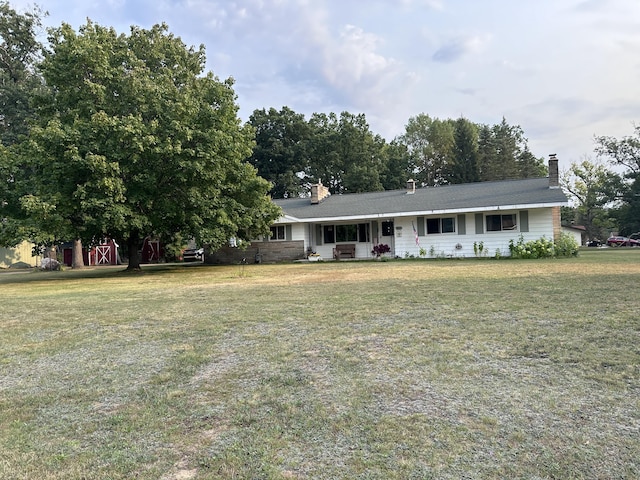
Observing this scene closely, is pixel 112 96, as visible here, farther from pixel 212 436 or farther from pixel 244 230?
pixel 212 436

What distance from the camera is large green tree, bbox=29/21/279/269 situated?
14.9 metres

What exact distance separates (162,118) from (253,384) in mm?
15393

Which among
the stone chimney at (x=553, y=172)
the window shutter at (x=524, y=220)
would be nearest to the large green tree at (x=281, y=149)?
the stone chimney at (x=553, y=172)

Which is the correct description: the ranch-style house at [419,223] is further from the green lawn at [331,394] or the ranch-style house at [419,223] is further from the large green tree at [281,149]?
the large green tree at [281,149]

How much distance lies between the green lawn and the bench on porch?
16.8 metres

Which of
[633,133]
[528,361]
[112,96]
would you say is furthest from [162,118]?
[633,133]

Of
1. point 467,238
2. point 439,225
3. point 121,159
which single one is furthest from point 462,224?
point 121,159

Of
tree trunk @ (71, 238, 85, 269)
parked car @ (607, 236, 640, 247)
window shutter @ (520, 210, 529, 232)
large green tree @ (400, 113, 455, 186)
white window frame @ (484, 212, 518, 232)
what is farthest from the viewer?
large green tree @ (400, 113, 455, 186)

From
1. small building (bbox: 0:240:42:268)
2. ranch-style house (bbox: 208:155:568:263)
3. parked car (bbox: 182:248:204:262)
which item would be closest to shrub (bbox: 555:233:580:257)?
ranch-style house (bbox: 208:155:568:263)

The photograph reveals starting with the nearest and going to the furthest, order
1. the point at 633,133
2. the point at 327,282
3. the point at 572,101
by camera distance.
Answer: the point at 327,282 < the point at 572,101 < the point at 633,133

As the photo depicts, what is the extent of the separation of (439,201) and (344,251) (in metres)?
5.81

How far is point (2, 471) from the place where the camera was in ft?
7.99

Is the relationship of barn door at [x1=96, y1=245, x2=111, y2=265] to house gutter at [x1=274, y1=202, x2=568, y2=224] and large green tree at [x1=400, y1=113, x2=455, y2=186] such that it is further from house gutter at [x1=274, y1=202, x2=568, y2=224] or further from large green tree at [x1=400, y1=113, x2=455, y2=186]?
large green tree at [x1=400, y1=113, x2=455, y2=186]

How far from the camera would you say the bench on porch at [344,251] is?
78.2ft
